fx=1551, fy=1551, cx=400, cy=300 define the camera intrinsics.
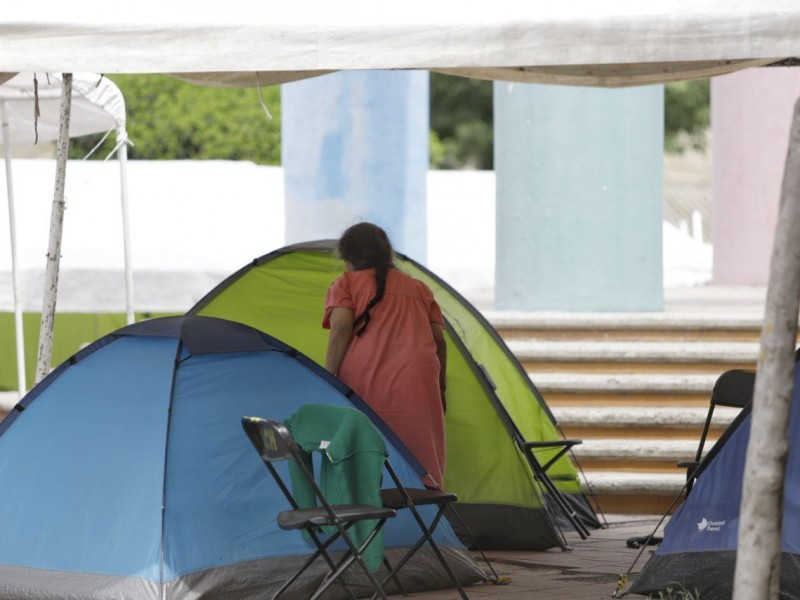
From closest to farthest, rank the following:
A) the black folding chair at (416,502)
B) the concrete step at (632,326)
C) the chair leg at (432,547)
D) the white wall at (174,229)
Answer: the black folding chair at (416,502), the chair leg at (432,547), the concrete step at (632,326), the white wall at (174,229)

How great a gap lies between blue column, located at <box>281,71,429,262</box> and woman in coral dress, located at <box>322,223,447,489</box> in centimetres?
618

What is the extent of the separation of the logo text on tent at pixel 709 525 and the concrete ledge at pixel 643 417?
3.72 metres

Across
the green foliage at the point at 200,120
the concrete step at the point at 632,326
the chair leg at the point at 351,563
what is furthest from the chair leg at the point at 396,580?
the green foliage at the point at 200,120

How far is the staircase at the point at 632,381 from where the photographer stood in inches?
360

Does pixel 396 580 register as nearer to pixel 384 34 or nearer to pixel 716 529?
pixel 716 529

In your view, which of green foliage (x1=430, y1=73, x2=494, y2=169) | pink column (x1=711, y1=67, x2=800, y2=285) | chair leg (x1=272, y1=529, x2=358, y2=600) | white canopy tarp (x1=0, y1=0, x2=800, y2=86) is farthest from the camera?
green foliage (x1=430, y1=73, x2=494, y2=169)

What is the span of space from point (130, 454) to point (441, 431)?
4.55 feet

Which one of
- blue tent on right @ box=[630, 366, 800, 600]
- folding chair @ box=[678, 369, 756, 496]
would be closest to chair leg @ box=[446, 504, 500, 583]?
blue tent on right @ box=[630, 366, 800, 600]

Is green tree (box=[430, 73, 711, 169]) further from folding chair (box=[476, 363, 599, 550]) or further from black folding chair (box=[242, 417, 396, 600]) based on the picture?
black folding chair (box=[242, 417, 396, 600])

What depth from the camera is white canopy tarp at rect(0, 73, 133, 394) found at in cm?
893

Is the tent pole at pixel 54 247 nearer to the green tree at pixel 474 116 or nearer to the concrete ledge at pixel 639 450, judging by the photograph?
the concrete ledge at pixel 639 450

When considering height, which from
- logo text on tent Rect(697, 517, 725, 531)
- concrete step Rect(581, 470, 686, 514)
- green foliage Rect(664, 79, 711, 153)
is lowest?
concrete step Rect(581, 470, 686, 514)

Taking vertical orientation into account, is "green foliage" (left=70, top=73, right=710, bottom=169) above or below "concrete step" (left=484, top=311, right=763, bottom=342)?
above

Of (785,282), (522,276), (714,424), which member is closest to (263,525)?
(785,282)
